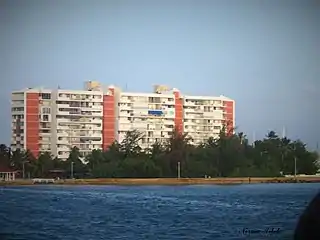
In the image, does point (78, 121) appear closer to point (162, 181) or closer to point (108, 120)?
point (108, 120)

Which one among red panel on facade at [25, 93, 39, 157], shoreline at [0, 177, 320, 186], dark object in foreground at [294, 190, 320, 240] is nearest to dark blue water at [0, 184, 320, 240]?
shoreline at [0, 177, 320, 186]

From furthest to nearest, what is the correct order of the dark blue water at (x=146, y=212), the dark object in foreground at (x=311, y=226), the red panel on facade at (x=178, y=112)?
the red panel on facade at (x=178, y=112), the dark blue water at (x=146, y=212), the dark object in foreground at (x=311, y=226)

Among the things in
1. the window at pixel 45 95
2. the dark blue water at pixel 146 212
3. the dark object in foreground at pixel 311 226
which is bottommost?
the dark blue water at pixel 146 212

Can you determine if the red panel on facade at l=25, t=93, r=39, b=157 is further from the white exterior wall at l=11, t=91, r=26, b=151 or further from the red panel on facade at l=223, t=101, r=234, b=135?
the red panel on facade at l=223, t=101, r=234, b=135

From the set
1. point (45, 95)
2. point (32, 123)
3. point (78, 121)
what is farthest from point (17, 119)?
point (78, 121)

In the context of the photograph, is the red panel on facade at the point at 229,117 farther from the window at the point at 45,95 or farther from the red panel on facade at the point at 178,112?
the window at the point at 45,95

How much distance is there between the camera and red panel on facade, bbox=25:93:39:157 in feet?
8.34

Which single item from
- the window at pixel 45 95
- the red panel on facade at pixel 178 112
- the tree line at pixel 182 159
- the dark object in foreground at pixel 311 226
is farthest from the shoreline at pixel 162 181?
the dark object in foreground at pixel 311 226

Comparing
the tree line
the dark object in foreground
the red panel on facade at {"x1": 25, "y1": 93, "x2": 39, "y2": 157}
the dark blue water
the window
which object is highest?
the window

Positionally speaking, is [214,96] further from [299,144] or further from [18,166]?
[18,166]

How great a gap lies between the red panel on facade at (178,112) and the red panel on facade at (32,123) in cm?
67

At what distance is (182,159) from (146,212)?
1.07 feet

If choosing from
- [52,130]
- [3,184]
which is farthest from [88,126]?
[3,184]

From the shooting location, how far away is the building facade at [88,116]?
257 centimetres
